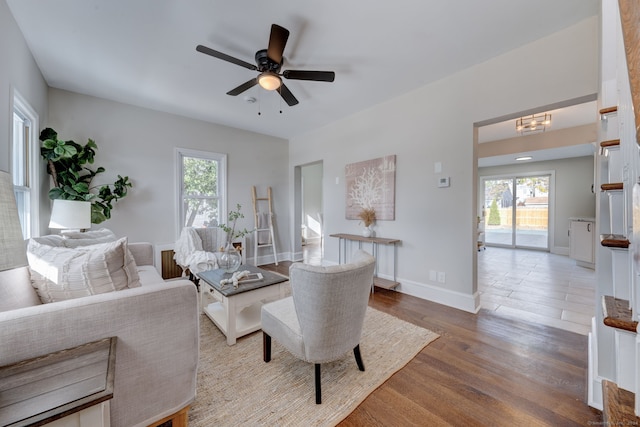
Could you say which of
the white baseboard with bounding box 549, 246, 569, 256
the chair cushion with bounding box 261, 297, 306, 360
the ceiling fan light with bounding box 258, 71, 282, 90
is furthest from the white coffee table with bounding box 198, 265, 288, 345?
the white baseboard with bounding box 549, 246, 569, 256

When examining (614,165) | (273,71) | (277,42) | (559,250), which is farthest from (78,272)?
(559,250)

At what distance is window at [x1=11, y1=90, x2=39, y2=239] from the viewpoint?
7.63 feet

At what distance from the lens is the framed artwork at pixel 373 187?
3408mm

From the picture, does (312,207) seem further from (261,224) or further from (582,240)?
(582,240)

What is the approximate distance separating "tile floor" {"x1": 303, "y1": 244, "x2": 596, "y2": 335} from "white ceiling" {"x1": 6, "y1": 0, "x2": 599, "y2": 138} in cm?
273

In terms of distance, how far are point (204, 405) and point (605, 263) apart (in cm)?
248

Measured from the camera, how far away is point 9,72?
73.1 inches

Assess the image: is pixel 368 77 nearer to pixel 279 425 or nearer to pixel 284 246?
pixel 279 425

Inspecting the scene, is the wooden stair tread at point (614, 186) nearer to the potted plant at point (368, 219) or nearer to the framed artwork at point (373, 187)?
the framed artwork at point (373, 187)

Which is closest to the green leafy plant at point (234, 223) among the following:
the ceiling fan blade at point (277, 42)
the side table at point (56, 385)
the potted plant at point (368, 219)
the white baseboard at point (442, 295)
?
the potted plant at point (368, 219)

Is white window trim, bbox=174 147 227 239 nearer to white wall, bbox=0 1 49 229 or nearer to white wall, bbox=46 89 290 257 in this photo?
white wall, bbox=46 89 290 257

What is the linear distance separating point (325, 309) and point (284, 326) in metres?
0.41

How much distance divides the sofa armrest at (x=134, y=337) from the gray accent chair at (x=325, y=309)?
0.55 m

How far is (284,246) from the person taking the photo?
17.4 feet
